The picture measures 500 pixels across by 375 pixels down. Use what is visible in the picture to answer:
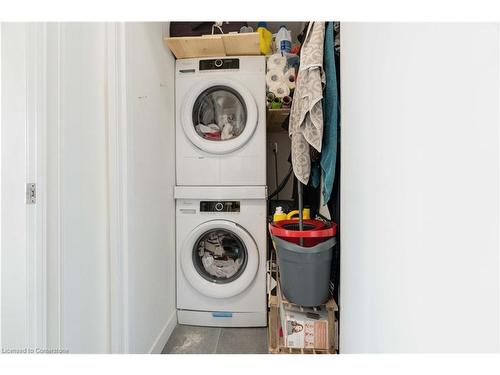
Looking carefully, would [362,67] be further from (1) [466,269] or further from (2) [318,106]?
(1) [466,269]

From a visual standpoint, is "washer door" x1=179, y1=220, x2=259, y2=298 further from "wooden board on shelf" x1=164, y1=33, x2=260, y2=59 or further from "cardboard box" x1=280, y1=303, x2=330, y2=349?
"wooden board on shelf" x1=164, y1=33, x2=260, y2=59

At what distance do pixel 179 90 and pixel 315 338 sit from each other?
5.27 feet

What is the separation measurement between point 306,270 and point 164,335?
1018 millimetres

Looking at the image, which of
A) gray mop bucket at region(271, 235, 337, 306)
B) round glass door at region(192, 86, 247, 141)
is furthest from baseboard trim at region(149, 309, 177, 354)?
round glass door at region(192, 86, 247, 141)

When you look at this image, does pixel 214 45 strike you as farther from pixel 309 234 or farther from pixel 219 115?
pixel 309 234

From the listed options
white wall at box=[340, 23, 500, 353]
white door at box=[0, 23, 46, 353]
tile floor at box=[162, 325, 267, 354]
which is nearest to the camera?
white wall at box=[340, 23, 500, 353]

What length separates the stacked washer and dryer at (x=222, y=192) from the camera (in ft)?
4.91

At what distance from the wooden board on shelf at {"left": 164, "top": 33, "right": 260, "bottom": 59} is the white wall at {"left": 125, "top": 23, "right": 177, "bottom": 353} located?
8 centimetres

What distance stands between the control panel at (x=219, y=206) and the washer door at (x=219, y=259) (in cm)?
8

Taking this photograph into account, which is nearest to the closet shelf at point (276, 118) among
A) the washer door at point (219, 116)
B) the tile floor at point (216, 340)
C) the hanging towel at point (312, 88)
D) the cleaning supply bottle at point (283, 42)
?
the washer door at point (219, 116)

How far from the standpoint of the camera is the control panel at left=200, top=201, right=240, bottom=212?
4.99ft

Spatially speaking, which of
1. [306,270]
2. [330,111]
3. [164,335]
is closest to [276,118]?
[330,111]

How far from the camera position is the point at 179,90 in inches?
61.2

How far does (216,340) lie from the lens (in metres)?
1.42
